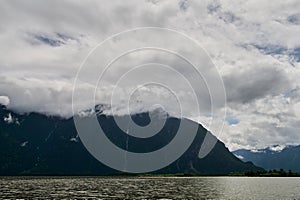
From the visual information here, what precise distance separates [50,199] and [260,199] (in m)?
62.6

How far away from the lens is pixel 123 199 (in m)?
104

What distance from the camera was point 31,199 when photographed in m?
101

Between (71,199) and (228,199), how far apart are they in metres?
Answer: 46.3

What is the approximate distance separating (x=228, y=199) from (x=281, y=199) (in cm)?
1634

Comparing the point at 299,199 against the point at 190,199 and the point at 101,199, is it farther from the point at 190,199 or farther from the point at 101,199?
the point at 101,199

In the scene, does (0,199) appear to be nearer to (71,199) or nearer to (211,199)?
(71,199)

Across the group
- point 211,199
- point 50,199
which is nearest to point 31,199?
point 50,199

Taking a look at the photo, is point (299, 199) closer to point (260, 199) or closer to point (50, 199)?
point (260, 199)

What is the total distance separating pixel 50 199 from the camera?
101m

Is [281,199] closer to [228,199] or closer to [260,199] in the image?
[260,199]

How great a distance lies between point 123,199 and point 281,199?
47741 mm

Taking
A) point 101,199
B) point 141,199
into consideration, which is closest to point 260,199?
point 141,199

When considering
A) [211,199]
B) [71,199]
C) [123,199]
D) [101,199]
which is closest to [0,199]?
[71,199]

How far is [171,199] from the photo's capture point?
338ft
